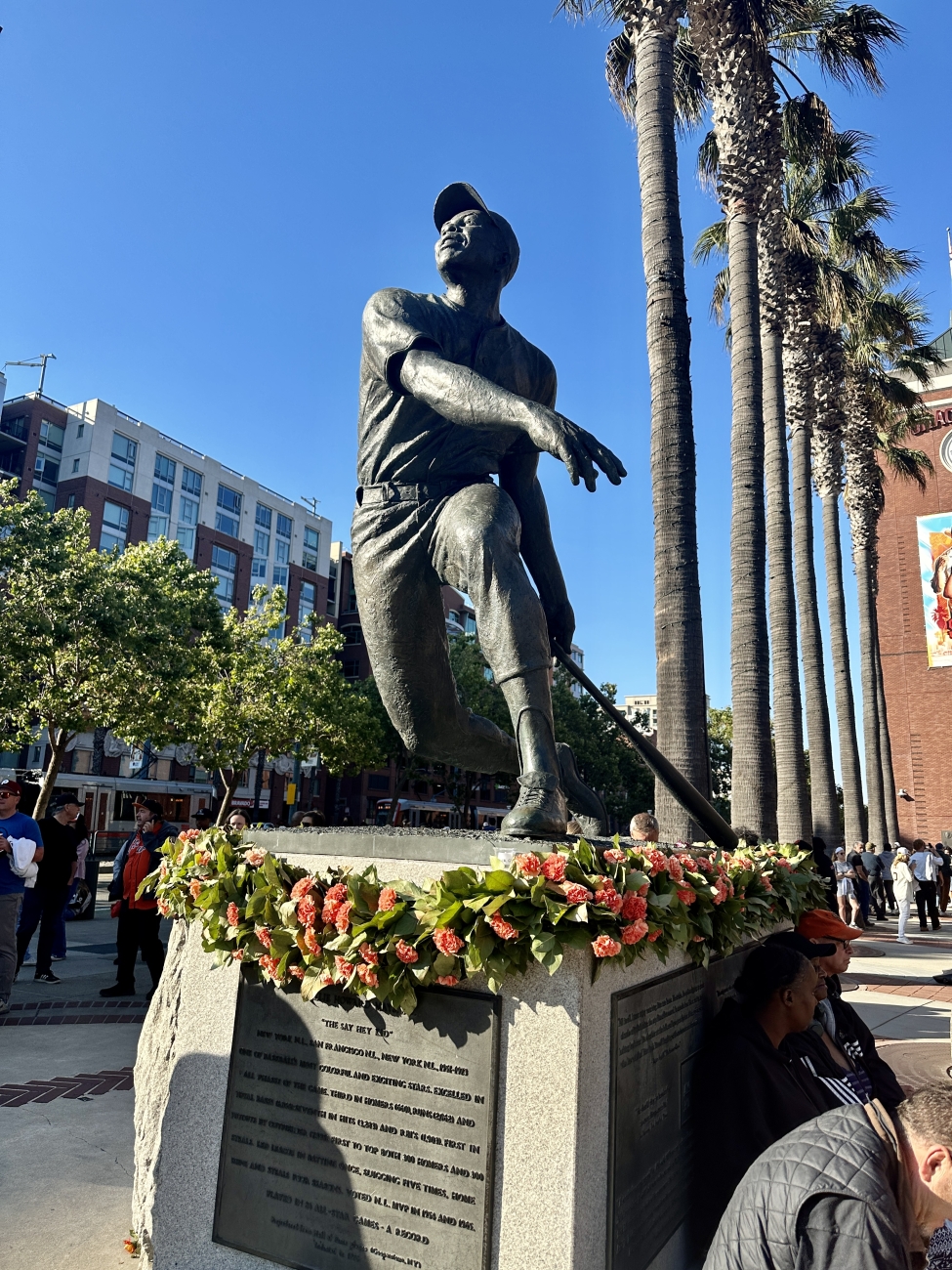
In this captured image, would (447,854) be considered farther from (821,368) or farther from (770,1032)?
(821,368)

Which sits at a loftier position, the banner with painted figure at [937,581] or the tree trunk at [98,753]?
the banner with painted figure at [937,581]

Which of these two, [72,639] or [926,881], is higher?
[72,639]

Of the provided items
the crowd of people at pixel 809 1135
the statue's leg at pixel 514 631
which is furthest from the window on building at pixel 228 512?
the statue's leg at pixel 514 631

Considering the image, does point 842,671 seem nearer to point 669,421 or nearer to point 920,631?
point 669,421

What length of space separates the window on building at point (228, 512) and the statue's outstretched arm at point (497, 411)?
54014mm

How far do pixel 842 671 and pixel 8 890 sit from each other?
20319mm

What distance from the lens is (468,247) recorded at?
3.72 meters

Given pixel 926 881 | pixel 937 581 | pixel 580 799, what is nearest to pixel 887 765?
pixel 937 581

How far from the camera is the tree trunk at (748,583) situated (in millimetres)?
10016

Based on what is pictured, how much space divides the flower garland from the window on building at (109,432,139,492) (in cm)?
4872

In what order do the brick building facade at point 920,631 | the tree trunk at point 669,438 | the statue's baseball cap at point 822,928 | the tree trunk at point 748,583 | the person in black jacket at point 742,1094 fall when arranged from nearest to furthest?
the person in black jacket at point 742,1094 → the statue's baseball cap at point 822,928 → the tree trunk at point 669,438 → the tree trunk at point 748,583 → the brick building facade at point 920,631

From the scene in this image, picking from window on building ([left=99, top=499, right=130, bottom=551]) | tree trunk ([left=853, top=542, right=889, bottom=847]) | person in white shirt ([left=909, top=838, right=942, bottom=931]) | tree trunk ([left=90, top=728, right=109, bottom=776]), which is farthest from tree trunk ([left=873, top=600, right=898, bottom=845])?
window on building ([left=99, top=499, right=130, bottom=551])

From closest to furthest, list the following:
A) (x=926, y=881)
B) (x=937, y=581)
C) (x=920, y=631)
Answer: (x=926, y=881) < (x=937, y=581) < (x=920, y=631)

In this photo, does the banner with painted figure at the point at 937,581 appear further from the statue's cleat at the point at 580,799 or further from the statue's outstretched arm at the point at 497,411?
the statue's outstretched arm at the point at 497,411
